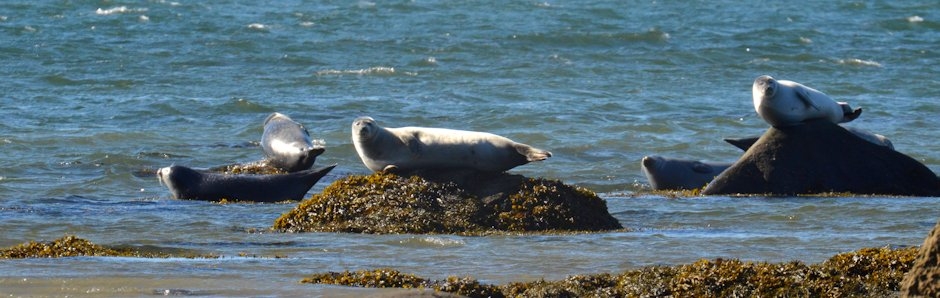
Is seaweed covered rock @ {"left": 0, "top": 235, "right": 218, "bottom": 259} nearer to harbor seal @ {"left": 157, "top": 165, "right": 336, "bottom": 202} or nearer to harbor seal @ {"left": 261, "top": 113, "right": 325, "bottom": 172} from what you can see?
harbor seal @ {"left": 157, "top": 165, "right": 336, "bottom": 202}

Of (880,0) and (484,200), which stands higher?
(484,200)

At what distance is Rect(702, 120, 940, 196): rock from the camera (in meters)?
9.19

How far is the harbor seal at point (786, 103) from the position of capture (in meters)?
9.05

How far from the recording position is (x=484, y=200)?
723cm

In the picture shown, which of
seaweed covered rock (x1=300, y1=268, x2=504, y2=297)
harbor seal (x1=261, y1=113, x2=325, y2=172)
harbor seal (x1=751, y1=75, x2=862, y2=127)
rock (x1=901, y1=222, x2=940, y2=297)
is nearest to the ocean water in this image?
seaweed covered rock (x1=300, y1=268, x2=504, y2=297)

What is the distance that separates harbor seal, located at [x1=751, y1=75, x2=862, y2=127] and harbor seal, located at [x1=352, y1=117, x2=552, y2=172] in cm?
220

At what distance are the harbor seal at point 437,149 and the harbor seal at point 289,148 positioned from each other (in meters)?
2.52

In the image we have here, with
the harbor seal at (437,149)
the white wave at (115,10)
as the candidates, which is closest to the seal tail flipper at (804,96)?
the harbor seal at (437,149)

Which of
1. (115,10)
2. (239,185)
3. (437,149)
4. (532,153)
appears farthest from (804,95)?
(115,10)

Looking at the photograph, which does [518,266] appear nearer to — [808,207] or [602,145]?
[808,207]

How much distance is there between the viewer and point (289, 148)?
34.8ft

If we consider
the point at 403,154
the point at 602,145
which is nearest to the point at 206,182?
the point at 403,154

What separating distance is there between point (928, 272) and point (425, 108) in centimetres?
1433

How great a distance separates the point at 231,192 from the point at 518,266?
396cm
